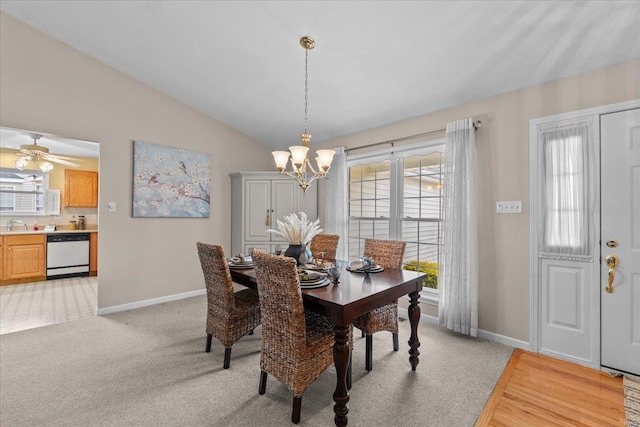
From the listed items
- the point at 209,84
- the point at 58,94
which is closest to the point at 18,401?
the point at 58,94

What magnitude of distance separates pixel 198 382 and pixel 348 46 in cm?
305

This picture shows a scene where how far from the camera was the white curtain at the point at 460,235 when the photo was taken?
3.03 metres

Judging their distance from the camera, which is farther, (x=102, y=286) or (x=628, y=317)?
(x=102, y=286)

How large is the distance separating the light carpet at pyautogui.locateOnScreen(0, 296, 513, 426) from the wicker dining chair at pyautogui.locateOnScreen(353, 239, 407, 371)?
0.20 metres

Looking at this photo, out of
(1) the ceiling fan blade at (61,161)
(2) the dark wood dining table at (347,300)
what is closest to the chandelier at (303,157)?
(2) the dark wood dining table at (347,300)

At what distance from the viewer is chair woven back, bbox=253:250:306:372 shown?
5.78 ft

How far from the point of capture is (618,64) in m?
2.38

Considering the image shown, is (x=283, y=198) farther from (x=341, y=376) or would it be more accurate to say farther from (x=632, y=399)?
(x=632, y=399)

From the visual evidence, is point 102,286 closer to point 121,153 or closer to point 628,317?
point 121,153

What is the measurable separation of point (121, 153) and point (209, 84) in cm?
146

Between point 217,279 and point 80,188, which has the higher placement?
point 80,188

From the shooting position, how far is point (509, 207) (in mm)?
2908

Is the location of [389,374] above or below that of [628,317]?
below

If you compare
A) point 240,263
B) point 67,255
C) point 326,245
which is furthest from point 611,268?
point 67,255
